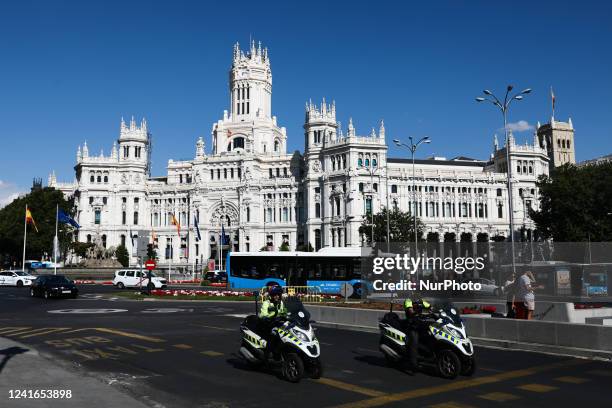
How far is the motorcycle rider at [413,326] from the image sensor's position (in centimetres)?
1330

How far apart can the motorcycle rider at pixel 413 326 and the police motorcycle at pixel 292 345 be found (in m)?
2.26

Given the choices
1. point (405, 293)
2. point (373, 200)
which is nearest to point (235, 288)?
point (405, 293)

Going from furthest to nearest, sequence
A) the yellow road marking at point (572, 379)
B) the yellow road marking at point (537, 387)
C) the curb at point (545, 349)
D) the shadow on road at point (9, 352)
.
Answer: the curb at point (545, 349) → the shadow on road at point (9, 352) → the yellow road marking at point (572, 379) → the yellow road marking at point (537, 387)

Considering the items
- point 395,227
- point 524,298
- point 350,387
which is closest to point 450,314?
point 350,387

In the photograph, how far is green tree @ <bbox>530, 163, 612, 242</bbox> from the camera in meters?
65.4

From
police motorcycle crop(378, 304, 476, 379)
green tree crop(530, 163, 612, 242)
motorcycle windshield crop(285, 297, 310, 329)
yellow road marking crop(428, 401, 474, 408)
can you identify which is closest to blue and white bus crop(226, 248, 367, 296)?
police motorcycle crop(378, 304, 476, 379)

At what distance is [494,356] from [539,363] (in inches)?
61.8

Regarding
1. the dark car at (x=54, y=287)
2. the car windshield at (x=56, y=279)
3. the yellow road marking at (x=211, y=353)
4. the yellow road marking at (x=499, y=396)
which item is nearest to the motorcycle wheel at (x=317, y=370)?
the yellow road marking at (x=499, y=396)

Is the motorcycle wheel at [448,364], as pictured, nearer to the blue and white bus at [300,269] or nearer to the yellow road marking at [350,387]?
the yellow road marking at [350,387]

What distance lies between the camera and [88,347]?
1755cm

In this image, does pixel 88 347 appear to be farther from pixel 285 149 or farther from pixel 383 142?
pixel 285 149

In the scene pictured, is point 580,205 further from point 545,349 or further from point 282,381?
point 282,381

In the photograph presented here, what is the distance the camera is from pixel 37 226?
9875cm

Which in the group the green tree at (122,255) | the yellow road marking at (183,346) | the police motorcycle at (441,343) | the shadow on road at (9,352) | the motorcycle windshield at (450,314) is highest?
the green tree at (122,255)
